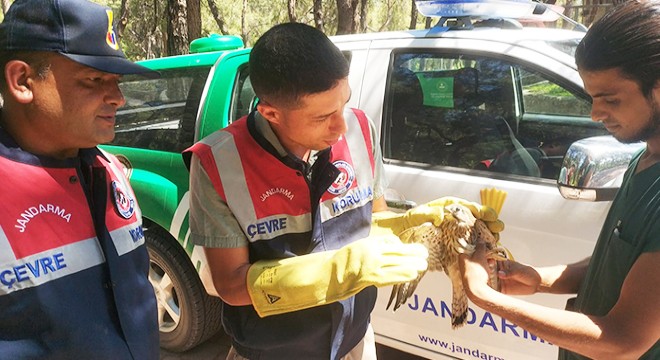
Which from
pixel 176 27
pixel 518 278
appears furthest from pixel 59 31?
pixel 176 27

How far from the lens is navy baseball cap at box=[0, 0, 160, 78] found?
1227 millimetres

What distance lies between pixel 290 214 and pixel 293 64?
Answer: 0.42m

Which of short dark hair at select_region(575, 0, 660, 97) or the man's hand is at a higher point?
short dark hair at select_region(575, 0, 660, 97)

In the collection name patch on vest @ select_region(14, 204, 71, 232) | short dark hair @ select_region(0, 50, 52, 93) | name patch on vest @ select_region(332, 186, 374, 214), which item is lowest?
name patch on vest @ select_region(332, 186, 374, 214)

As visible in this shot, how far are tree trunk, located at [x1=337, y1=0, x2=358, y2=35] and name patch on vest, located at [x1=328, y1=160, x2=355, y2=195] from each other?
834cm

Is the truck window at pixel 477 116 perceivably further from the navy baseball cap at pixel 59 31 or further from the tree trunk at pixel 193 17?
the tree trunk at pixel 193 17

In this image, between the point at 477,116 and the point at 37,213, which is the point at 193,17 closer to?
the point at 477,116

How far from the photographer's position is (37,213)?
1.19 meters

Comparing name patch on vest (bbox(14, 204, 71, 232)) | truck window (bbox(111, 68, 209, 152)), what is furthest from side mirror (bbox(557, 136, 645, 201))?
truck window (bbox(111, 68, 209, 152))

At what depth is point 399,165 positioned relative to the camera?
2.73m

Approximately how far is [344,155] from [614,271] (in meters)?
0.80

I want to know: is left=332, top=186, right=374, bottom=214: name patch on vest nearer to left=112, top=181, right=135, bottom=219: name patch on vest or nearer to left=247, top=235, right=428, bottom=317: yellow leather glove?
left=247, top=235, right=428, bottom=317: yellow leather glove

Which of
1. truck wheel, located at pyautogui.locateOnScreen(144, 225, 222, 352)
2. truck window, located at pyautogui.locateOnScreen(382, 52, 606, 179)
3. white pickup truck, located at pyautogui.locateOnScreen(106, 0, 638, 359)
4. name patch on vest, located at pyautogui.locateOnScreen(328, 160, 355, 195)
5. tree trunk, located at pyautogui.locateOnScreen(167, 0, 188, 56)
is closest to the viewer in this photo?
name patch on vest, located at pyautogui.locateOnScreen(328, 160, 355, 195)

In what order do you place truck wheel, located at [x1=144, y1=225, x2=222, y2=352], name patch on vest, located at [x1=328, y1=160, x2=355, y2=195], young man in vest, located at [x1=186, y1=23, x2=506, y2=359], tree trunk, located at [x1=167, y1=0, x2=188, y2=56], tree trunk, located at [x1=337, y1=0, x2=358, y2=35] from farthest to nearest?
tree trunk, located at [x1=337, y1=0, x2=358, y2=35]
tree trunk, located at [x1=167, y1=0, x2=188, y2=56]
truck wheel, located at [x1=144, y1=225, x2=222, y2=352]
name patch on vest, located at [x1=328, y1=160, x2=355, y2=195]
young man in vest, located at [x1=186, y1=23, x2=506, y2=359]
